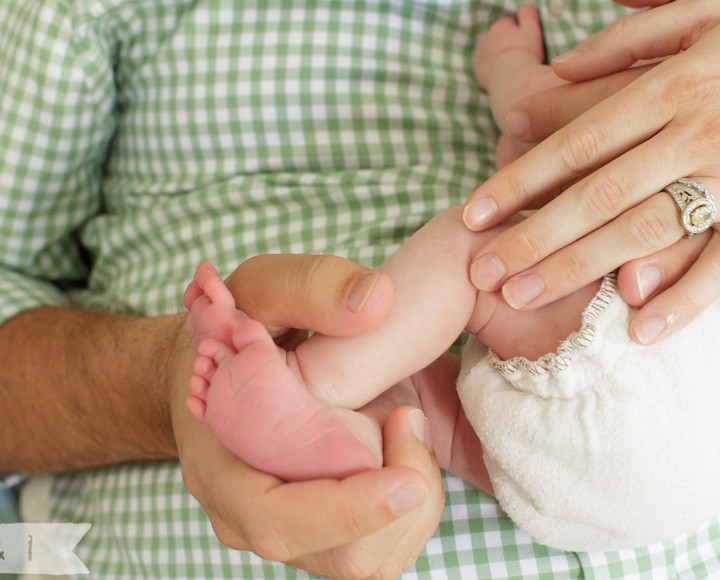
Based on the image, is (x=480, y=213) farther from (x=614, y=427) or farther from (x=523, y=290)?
(x=614, y=427)

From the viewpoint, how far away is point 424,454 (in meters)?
0.67

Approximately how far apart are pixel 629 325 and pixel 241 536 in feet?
1.55

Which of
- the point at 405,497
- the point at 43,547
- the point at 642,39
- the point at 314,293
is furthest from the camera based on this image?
the point at 43,547

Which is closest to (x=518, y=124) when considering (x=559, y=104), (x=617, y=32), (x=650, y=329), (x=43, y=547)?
(x=559, y=104)

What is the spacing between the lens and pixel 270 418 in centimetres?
61

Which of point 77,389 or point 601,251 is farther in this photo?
point 77,389

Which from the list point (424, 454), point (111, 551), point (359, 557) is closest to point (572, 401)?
point (424, 454)

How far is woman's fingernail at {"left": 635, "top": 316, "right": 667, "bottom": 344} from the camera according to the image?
691mm

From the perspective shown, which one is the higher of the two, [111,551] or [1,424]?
[1,424]

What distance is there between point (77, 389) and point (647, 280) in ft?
2.97

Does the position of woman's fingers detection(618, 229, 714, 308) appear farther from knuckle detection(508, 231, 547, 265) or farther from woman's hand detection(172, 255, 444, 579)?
woman's hand detection(172, 255, 444, 579)

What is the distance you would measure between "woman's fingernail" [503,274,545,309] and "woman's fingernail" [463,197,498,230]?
8cm

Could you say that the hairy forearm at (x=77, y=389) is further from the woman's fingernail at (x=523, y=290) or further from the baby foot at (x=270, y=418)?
the woman's fingernail at (x=523, y=290)

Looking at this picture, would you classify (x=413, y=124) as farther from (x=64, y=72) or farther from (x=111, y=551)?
(x=111, y=551)
